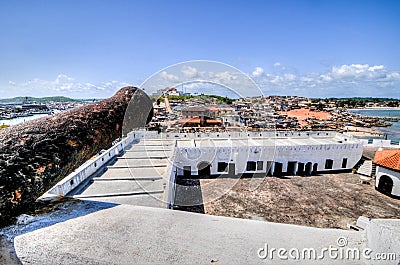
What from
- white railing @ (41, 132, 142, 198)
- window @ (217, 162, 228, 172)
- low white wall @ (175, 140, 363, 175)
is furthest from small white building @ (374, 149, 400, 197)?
white railing @ (41, 132, 142, 198)

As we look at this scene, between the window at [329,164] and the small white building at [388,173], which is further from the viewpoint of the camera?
the window at [329,164]

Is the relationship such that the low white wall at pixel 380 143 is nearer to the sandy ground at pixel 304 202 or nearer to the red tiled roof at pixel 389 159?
the red tiled roof at pixel 389 159

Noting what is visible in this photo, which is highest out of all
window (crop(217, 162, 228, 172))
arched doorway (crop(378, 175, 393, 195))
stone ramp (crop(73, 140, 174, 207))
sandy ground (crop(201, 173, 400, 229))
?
stone ramp (crop(73, 140, 174, 207))

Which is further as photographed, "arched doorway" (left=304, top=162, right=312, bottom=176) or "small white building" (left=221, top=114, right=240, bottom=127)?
"arched doorway" (left=304, top=162, right=312, bottom=176)

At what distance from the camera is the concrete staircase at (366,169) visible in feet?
46.0

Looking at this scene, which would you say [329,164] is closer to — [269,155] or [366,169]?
[366,169]

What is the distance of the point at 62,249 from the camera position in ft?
3.43

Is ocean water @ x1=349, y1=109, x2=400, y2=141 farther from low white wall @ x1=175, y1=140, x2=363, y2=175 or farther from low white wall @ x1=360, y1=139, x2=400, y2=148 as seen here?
low white wall @ x1=175, y1=140, x2=363, y2=175

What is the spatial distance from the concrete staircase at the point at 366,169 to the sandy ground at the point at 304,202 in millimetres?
1099

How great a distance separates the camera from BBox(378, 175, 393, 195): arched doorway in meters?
11.4

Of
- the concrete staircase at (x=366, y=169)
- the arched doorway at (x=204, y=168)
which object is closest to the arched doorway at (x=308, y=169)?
the concrete staircase at (x=366, y=169)
